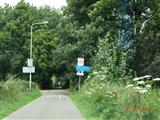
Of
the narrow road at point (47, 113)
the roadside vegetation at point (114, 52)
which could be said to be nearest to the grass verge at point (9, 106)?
the narrow road at point (47, 113)

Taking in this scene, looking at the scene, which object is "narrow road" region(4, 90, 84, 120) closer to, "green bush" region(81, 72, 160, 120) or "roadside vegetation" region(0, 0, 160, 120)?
"roadside vegetation" region(0, 0, 160, 120)

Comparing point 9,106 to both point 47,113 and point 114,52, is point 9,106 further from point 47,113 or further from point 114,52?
point 114,52

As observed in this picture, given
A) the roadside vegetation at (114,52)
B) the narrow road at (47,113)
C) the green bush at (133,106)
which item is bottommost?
the narrow road at (47,113)

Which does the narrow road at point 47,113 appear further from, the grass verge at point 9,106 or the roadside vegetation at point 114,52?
the roadside vegetation at point 114,52

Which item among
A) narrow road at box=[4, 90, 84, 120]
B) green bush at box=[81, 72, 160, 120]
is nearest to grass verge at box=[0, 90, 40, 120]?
narrow road at box=[4, 90, 84, 120]

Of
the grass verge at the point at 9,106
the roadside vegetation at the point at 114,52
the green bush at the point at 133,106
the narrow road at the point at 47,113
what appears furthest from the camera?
the grass verge at the point at 9,106

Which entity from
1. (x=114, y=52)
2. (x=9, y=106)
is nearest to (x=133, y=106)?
(x=114, y=52)

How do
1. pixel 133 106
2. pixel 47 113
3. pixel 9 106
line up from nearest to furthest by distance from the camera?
pixel 133 106, pixel 47 113, pixel 9 106

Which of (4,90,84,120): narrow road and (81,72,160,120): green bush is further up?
(81,72,160,120): green bush

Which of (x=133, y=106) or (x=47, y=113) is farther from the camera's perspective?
(x=47, y=113)

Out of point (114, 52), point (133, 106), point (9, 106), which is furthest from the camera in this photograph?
point (114, 52)

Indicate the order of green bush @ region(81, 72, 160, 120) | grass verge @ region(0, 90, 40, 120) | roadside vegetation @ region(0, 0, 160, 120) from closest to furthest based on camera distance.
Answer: green bush @ region(81, 72, 160, 120)
roadside vegetation @ region(0, 0, 160, 120)
grass verge @ region(0, 90, 40, 120)

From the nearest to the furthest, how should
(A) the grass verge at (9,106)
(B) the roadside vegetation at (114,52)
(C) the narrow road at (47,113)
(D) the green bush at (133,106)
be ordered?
(D) the green bush at (133,106) < (B) the roadside vegetation at (114,52) < (C) the narrow road at (47,113) < (A) the grass verge at (9,106)

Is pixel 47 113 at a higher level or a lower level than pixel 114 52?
lower
